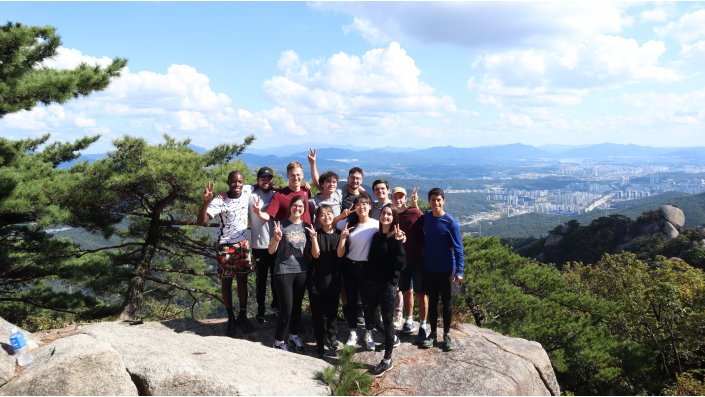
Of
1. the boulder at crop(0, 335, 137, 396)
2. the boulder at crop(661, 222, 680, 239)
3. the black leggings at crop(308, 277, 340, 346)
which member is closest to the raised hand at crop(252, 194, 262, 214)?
the black leggings at crop(308, 277, 340, 346)

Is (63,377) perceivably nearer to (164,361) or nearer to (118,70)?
(164,361)

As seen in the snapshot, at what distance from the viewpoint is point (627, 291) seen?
22.3 m

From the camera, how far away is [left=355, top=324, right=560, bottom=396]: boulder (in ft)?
14.3

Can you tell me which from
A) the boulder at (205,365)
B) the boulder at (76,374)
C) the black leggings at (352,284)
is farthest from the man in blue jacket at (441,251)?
the boulder at (76,374)

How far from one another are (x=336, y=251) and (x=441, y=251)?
3.76ft

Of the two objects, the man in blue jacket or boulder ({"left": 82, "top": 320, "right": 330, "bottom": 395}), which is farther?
the man in blue jacket

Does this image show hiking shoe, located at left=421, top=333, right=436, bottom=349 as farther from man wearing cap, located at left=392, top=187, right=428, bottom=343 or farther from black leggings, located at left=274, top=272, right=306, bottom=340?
Answer: black leggings, located at left=274, top=272, right=306, bottom=340

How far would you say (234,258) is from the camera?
4875 mm

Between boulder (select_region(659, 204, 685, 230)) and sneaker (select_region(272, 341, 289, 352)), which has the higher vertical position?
sneaker (select_region(272, 341, 289, 352))

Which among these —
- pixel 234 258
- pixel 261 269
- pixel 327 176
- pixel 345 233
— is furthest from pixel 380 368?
pixel 327 176

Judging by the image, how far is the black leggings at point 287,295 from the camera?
14.5 ft

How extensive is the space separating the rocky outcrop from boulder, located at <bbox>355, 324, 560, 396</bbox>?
0.03 feet

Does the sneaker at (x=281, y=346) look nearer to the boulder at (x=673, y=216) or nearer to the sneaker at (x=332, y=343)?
the sneaker at (x=332, y=343)

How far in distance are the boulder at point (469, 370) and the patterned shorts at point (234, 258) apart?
1.69 m
